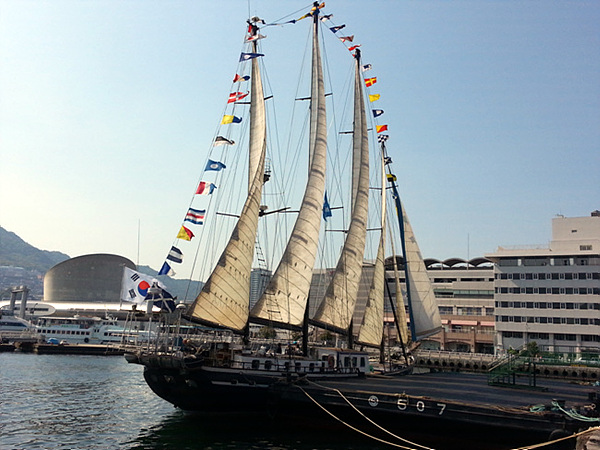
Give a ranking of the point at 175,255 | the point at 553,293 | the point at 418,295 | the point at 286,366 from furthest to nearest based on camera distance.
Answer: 1. the point at 553,293
2. the point at 418,295
3. the point at 286,366
4. the point at 175,255

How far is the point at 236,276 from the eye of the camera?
37.9 metres

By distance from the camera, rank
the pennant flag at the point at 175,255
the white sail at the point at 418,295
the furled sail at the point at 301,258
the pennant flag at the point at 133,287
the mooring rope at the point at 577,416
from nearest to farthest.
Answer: the mooring rope at the point at 577,416 < the pennant flag at the point at 133,287 < the pennant flag at the point at 175,255 < the furled sail at the point at 301,258 < the white sail at the point at 418,295

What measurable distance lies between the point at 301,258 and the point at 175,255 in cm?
1055

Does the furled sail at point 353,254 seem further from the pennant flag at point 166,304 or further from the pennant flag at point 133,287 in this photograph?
the pennant flag at point 133,287

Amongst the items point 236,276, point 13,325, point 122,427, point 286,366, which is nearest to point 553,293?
point 286,366

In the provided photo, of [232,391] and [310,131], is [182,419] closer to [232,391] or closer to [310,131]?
[232,391]

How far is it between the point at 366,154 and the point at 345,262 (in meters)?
12.3

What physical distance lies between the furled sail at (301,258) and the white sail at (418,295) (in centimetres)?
1647

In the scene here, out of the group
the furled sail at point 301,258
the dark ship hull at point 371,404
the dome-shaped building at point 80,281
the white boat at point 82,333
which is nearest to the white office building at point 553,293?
the dark ship hull at point 371,404

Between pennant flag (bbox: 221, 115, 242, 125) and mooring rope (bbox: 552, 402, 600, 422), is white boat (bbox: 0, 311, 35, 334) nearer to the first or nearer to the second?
pennant flag (bbox: 221, 115, 242, 125)

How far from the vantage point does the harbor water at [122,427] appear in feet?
94.9

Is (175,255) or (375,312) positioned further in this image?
(375,312)

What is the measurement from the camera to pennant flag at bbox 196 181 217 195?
39.5m

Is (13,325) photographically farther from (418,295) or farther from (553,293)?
(553,293)
